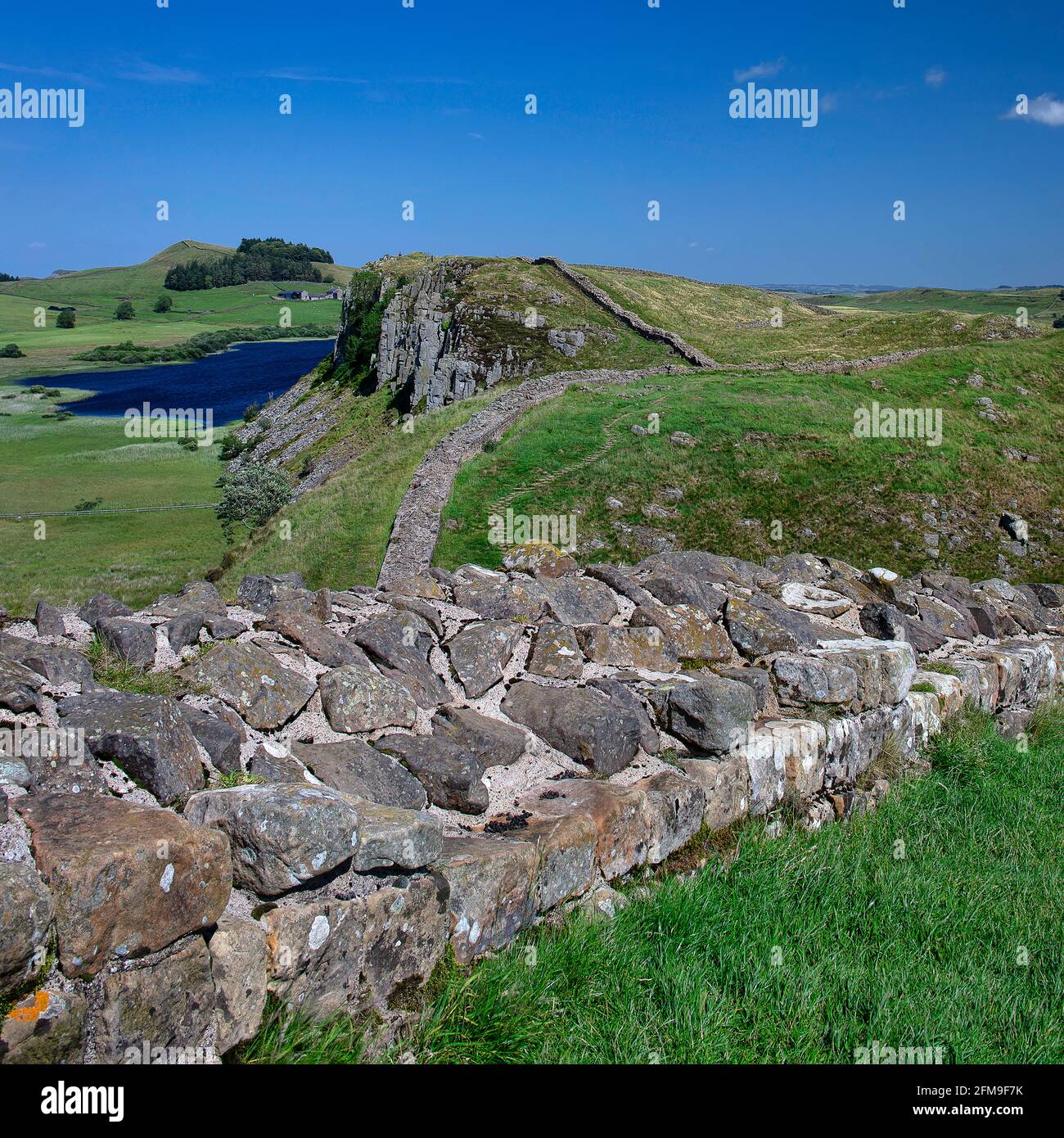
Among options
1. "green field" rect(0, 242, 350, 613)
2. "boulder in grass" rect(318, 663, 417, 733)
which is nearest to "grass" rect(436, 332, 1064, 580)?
"green field" rect(0, 242, 350, 613)

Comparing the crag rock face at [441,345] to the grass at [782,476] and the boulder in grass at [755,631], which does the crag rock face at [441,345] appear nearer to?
the grass at [782,476]

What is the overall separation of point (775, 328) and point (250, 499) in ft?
142

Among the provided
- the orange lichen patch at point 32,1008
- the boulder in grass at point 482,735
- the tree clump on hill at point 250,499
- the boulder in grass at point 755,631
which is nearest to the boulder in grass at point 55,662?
the orange lichen patch at point 32,1008

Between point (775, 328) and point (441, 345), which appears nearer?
point (441, 345)

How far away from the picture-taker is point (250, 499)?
4559 centimetres

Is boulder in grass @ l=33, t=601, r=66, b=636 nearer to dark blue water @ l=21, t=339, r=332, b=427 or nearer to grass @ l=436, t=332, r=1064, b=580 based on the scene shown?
grass @ l=436, t=332, r=1064, b=580

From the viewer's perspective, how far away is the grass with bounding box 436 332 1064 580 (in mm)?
30844

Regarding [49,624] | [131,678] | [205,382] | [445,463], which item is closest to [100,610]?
[49,624]

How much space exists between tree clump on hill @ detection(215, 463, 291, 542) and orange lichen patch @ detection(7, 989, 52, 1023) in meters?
43.1

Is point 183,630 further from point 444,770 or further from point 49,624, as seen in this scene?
point 444,770

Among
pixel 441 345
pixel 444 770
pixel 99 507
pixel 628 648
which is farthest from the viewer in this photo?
pixel 441 345

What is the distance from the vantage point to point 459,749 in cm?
538
